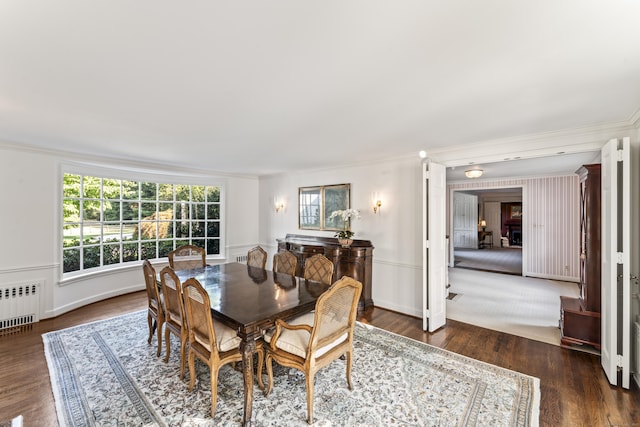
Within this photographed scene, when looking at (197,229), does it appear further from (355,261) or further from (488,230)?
(488,230)

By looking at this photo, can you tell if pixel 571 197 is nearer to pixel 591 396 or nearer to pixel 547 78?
pixel 591 396

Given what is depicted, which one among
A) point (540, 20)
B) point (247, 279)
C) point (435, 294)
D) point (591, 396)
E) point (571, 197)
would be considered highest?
point (540, 20)

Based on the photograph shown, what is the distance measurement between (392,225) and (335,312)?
100 inches

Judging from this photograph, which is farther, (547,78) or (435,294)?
(435,294)

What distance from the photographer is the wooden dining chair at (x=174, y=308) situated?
91.8 inches

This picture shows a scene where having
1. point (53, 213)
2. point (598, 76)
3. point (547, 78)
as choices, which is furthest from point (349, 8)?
point (53, 213)

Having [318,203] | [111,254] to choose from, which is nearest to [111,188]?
[111,254]

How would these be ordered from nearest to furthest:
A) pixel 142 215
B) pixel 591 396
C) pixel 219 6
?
pixel 219 6
pixel 591 396
pixel 142 215

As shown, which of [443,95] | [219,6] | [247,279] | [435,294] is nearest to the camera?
[219,6]

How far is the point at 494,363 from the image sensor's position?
2760 millimetres

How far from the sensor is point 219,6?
1.20 meters

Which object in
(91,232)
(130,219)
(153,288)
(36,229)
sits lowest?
Answer: (153,288)

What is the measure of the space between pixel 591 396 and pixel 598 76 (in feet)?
8.24

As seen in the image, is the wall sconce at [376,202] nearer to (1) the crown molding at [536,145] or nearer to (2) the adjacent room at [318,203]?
(2) the adjacent room at [318,203]
